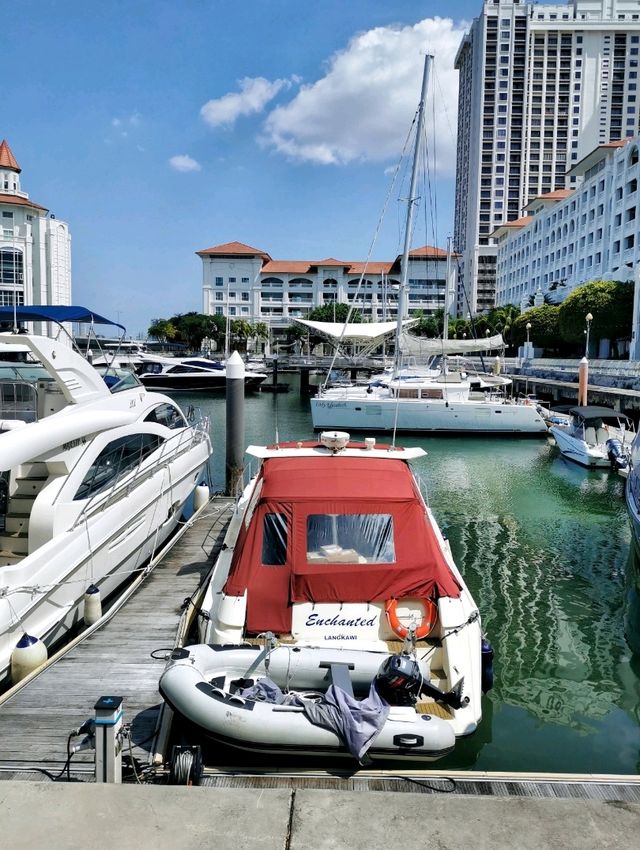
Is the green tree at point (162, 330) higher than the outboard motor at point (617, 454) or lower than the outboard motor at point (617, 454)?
higher

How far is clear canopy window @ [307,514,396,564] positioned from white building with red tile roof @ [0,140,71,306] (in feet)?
253

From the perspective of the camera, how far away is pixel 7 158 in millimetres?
81875

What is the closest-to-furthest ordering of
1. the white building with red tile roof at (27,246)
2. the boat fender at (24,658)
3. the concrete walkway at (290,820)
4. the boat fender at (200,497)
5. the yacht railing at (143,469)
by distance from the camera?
the concrete walkway at (290,820)
the boat fender at (24,658)
the yacht railing at (143,469)
the boat fender at (200,497)
the white building with red tile roof at (27,246)

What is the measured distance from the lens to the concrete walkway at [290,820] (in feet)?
9.38

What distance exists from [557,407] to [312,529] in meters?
37.4

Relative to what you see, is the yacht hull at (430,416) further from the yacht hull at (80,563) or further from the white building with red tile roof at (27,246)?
the white building with red tile roof at (27,246)

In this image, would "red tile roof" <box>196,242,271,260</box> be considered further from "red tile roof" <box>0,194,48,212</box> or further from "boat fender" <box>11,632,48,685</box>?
"boat fender" <box>11,632,48,685</box>

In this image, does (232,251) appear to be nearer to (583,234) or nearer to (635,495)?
(583,234)

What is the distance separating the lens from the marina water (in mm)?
6664

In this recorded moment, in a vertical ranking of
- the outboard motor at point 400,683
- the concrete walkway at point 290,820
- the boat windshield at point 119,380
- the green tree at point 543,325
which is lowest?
the outboard motor at point 400,683

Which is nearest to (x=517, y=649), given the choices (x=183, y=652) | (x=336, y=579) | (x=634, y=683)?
(x=634, y=683)

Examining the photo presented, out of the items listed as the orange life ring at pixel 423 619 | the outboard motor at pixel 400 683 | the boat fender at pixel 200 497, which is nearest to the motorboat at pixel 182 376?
the boat fender at pixel 200 497

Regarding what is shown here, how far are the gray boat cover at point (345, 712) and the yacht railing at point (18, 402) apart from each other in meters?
7.75

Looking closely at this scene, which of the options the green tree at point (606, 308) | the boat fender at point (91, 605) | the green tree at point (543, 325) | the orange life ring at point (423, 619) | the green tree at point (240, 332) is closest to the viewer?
the orange life ring at point (423, 619)
